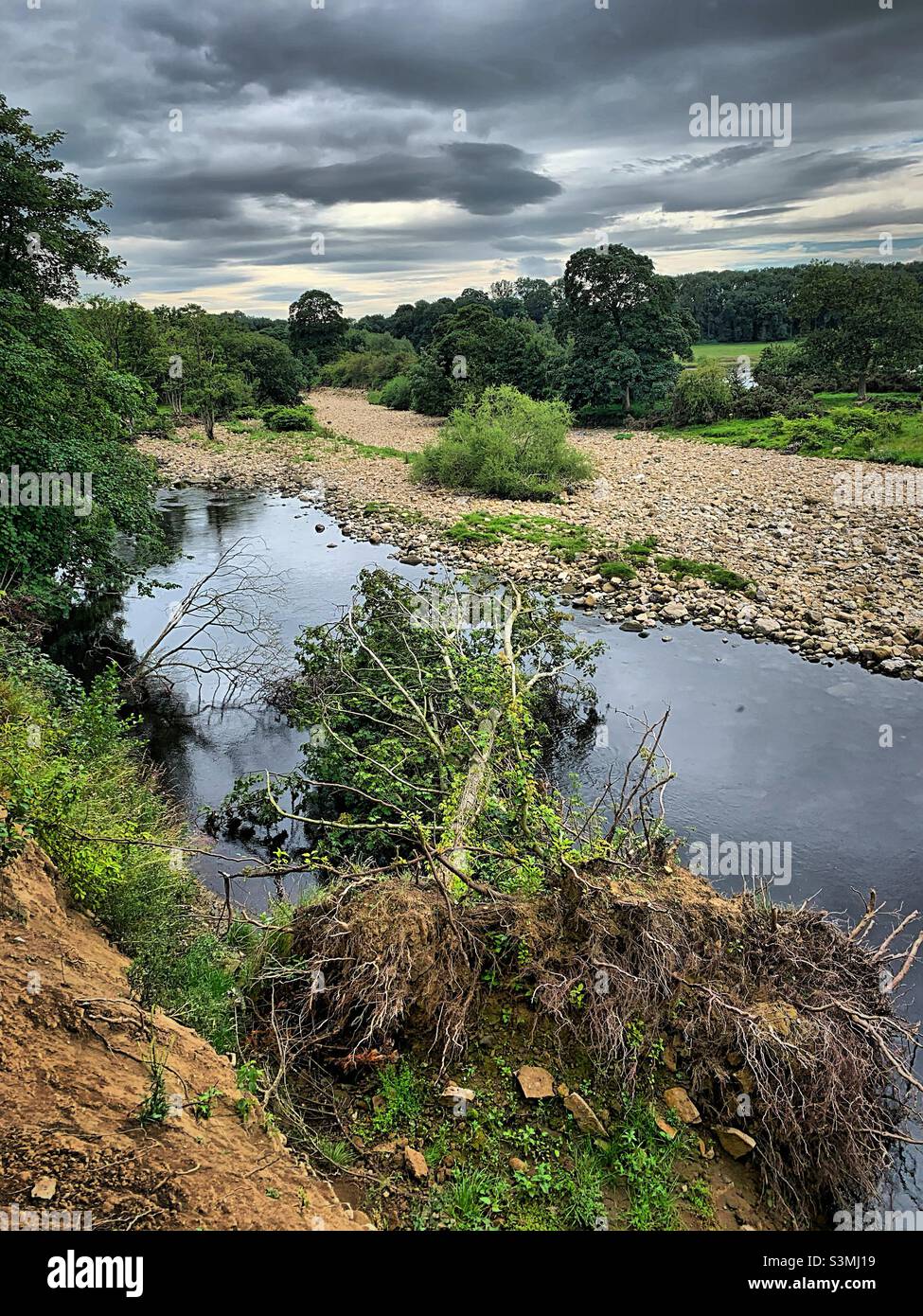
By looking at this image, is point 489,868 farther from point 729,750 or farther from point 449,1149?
point 729,750

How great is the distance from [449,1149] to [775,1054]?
6.77 ft

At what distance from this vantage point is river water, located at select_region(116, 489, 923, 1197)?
9.35m

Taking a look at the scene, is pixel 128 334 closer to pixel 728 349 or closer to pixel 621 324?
pixel 621 324

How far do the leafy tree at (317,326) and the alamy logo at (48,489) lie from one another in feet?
211

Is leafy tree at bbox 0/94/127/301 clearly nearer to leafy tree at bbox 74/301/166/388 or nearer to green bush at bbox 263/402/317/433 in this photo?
leafy tree at bbox 74/301/166/388

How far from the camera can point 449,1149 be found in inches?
191

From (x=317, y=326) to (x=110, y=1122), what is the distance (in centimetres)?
7636

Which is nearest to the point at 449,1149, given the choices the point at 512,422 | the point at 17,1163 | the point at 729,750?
the point at 17,1163

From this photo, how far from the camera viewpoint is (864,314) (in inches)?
1475

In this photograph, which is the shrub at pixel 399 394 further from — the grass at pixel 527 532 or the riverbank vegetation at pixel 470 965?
the riverbank vegetation at pixel 470 965

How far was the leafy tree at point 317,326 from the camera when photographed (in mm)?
72312
